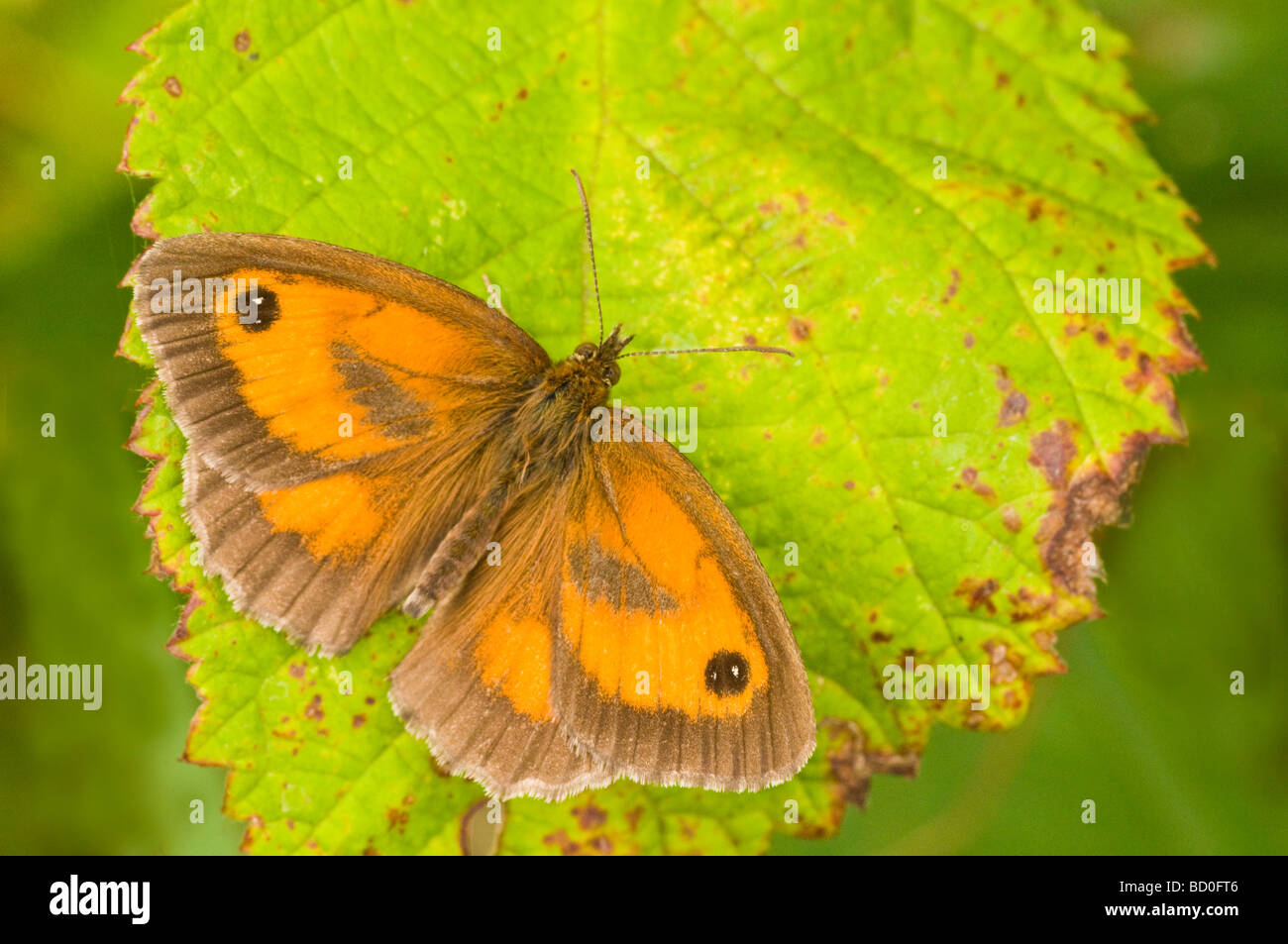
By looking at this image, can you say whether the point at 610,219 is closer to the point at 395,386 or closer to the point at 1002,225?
the point at 395,386

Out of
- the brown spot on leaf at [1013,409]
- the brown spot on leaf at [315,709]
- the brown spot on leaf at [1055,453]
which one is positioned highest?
the brown spot on leaf at [1013,409]

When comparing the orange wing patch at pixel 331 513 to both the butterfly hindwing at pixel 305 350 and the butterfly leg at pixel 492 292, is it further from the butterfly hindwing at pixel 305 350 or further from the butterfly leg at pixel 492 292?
the butterfly leg at pixel 492 292

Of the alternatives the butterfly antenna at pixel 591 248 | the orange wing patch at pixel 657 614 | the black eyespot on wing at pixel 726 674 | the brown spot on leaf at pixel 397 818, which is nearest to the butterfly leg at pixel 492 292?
the butterfly antenna at pixel 591 248

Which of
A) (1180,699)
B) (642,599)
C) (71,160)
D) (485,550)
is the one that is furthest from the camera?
(1180,699)

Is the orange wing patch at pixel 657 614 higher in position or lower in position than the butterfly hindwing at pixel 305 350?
lower

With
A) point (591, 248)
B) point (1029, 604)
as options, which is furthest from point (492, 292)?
point (1029, 604)

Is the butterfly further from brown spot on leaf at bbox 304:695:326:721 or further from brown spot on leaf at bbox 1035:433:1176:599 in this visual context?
brown spot on leaf at bbox 1035:433:1176:599

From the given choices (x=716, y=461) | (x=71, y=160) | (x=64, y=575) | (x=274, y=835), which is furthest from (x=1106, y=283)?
(x=64, y=575)
